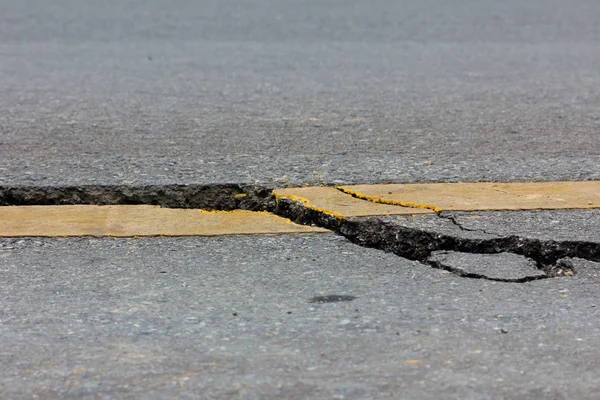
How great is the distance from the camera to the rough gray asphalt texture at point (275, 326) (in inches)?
103

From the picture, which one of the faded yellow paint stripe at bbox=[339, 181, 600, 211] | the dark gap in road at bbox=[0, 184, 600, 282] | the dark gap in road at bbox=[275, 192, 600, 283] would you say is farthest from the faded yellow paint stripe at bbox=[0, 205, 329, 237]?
the faded yellow paint stripe at bbox=[339, 181, 600, 211]

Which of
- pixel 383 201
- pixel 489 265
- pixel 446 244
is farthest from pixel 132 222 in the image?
pixel 489 265

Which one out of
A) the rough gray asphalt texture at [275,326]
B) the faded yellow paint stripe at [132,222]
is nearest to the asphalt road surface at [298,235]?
the rough gray asphalt texture at [275,326]

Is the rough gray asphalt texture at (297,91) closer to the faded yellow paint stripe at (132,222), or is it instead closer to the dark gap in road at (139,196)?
the dark gap in road at (139,196)

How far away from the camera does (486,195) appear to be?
448 centimetres

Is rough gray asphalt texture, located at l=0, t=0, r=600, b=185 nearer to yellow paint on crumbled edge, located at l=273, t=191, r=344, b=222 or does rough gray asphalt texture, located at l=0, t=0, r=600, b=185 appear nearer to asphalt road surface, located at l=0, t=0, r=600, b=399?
asphalt road surface, located at l=0, t=0, r=600, b=399

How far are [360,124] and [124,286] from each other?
9.76 ft

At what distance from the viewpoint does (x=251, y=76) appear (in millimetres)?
7707

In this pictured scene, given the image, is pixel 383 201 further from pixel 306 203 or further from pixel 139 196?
pixel 139 196

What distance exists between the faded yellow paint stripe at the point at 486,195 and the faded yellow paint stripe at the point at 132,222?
0.54m

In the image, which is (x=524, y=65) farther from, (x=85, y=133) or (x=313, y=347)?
(x=313, y=347)

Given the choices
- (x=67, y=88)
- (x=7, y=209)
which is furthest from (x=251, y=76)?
(x=7, y=209)

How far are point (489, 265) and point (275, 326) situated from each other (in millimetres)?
1090

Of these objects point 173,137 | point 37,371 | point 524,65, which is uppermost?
point 524,65
